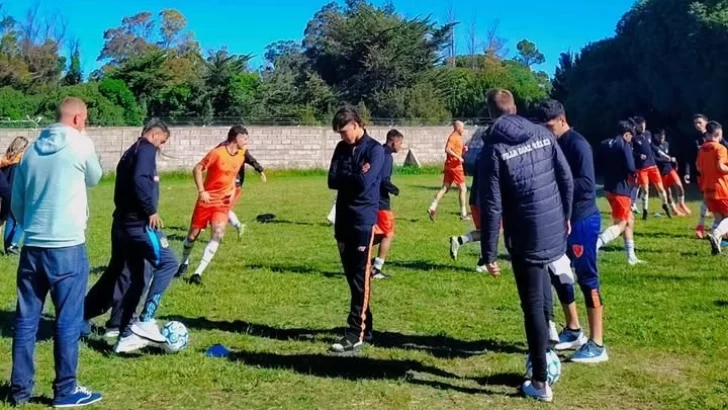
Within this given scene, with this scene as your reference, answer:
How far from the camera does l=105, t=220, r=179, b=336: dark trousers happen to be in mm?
7082

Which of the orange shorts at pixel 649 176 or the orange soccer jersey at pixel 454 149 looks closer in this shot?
the orange shorts at pixel 649 176

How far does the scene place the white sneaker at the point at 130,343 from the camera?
275 inches

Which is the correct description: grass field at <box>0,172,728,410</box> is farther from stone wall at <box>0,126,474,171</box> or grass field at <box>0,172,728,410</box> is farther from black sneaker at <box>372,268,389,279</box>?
stone wall at <box>0,126,474,171</box>

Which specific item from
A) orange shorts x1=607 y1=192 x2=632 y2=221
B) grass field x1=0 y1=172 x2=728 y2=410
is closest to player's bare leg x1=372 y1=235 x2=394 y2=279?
grass field x1=0 y1=172 x2=728 y2=410

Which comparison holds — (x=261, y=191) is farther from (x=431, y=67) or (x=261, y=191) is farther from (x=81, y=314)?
(x=431, y=67)

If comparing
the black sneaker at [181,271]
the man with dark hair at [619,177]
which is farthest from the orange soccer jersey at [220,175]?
the man with dark hair at [619,177]

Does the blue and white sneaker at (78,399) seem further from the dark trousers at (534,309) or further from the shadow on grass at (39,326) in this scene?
the dark trousers at (534,309)

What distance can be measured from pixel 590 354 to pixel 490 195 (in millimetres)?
1849

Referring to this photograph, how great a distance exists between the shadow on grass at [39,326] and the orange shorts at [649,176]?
38.2 ft

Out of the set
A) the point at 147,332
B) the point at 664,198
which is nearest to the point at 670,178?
the point at 664,198

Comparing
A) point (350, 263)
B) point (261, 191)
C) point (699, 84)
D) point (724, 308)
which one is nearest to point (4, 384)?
point (350, 263)

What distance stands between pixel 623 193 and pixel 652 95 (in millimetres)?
21762

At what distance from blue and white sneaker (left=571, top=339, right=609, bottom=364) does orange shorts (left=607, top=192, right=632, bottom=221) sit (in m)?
4.25

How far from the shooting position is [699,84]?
28.7 m
